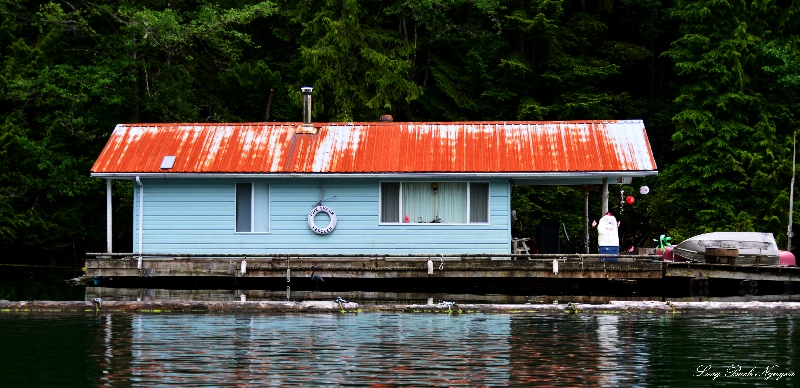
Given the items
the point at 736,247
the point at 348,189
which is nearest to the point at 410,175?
the point at 348,189

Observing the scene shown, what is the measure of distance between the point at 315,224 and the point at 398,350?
9334 mm

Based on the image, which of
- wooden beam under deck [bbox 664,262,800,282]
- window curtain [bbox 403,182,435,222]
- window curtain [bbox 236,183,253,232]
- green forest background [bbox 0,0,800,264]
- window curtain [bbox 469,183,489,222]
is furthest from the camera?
green forest background [bbox 0,0,800,264]

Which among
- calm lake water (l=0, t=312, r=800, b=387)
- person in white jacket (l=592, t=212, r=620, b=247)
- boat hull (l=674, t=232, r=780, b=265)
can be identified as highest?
person in white jacket (l=592, t=212, r=620, b=247)

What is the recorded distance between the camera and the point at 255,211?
2473cm

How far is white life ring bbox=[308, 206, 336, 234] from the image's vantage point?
80.1ft

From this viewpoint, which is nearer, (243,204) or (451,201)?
(451,201)

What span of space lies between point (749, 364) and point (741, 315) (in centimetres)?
577

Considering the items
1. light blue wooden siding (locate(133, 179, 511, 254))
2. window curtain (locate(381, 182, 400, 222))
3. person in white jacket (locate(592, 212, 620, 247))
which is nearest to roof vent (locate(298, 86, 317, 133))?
light blue wooden siding (locate(133, 179, 511, 254))

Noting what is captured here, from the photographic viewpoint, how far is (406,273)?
23016 mm

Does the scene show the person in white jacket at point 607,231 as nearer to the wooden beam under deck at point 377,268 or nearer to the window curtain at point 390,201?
the wooden beam under deck at point 377,268

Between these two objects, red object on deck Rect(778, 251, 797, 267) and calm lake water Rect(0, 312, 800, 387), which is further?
red object on deck Rect(778, 251, 797, 267)

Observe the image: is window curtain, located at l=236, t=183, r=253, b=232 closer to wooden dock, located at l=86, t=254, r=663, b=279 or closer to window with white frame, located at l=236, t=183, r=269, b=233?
window with white frame, located at l=236, t=183, r=269, b=233

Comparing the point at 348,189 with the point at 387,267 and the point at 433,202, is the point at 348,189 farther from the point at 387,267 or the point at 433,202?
the point at 387,267

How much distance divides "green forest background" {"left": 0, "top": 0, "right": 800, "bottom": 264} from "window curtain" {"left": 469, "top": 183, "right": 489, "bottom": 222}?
8.45 meters
